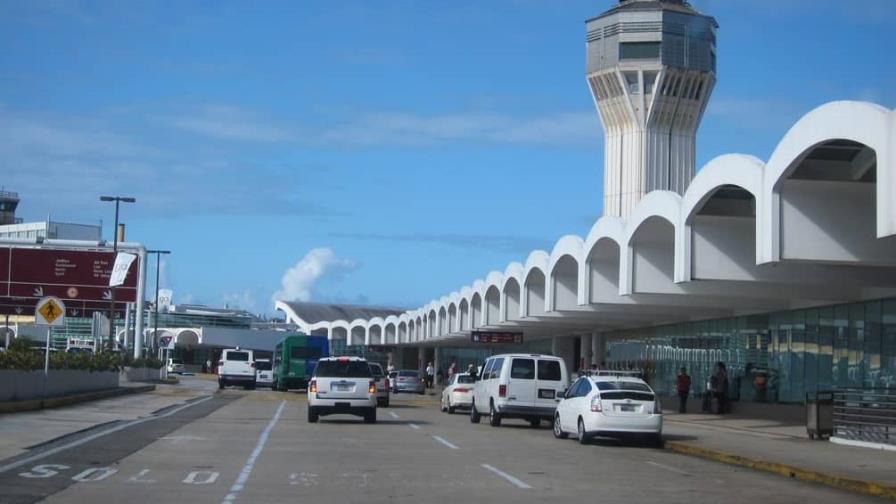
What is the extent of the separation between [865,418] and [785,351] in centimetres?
1386

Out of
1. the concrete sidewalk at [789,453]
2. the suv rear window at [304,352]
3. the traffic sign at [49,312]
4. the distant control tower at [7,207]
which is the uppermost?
the distant control tower at [7,207]

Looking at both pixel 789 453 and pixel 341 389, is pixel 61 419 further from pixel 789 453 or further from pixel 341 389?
pixel 789 453

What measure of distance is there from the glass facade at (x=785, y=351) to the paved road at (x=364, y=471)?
8.59 meters

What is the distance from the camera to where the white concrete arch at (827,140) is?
20.0 meters

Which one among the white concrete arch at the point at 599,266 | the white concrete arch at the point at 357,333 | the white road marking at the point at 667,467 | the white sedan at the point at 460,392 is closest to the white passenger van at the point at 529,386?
the white sedan at the point at 460,392

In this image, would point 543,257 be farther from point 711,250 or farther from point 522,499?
point 522,499

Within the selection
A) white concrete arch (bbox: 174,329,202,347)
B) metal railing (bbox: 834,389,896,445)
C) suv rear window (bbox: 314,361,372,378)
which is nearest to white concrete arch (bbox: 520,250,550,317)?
suv rear window (bbox: 314,361,372,378)

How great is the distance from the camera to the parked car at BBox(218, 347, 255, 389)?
221 feet

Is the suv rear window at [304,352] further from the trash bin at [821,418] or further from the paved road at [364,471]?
the trash bin at [821,418]

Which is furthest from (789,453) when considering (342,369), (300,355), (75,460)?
(300,355)

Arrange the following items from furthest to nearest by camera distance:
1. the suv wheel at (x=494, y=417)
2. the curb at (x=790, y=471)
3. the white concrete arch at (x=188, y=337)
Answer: the white concrete arch at (x=188, y=337) < the suv wheel at (x=494, y=417) < the curb at (x=790, y=471)

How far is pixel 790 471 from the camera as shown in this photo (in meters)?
20.2

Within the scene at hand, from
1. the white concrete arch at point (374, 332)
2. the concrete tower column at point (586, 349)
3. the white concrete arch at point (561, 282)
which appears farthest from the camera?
the white concrete arch at point (374, 332)

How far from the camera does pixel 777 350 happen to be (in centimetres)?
4053
